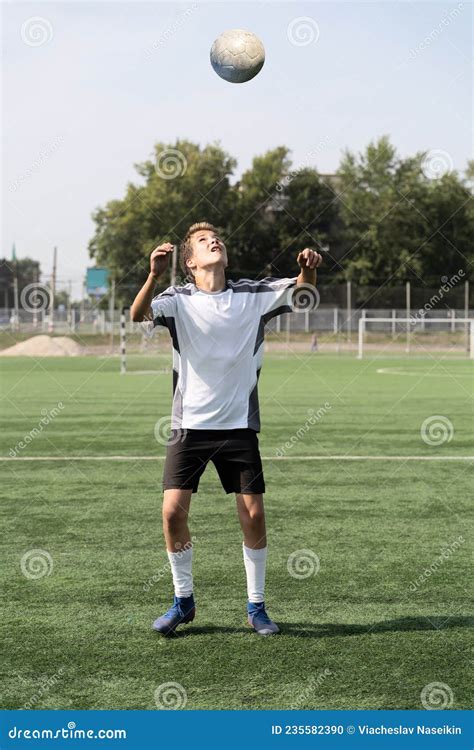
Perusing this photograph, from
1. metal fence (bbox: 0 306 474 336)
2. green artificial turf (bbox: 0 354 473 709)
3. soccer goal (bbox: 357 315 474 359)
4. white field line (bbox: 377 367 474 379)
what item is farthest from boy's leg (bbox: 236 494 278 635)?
metal fence (bbox: 0 306 474 336)

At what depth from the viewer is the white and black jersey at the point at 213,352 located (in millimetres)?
4848

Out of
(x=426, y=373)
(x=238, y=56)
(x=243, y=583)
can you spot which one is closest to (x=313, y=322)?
(x=426, y=373)

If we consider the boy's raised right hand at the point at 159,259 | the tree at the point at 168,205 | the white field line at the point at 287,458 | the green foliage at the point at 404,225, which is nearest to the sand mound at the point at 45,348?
the tree at the point at 168,205

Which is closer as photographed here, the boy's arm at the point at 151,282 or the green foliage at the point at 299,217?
the boy's arm at the point at 151,282

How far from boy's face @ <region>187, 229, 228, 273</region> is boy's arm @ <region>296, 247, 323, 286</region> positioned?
0.39 m

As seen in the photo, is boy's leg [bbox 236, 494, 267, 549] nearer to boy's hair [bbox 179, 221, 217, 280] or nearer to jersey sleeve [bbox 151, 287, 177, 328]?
jersey sleeve [bbox 151, 287, 177, 328]

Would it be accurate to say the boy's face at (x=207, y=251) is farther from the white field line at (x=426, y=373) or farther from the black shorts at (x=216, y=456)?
the white field line at (x=426, y=373)

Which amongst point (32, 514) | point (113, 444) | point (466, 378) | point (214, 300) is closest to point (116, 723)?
point (214, 300)

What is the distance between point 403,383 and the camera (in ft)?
86.7

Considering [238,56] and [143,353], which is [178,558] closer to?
[238,56]

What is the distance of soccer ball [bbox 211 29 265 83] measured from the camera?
22.9 ft

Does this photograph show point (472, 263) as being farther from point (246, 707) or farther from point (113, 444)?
point (246, 707)

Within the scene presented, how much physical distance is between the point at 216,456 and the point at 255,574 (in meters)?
0.63

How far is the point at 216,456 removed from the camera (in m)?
4.92
